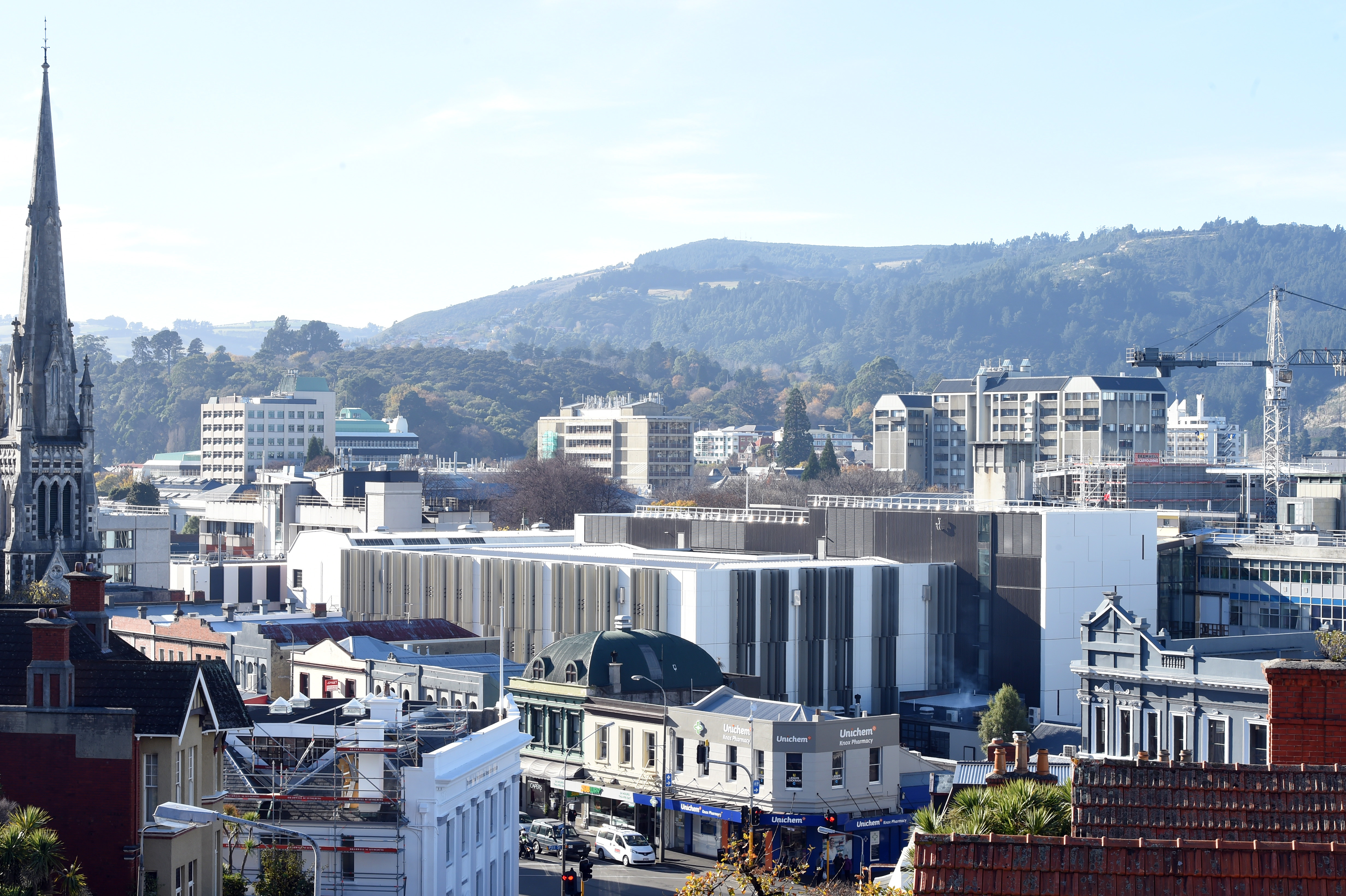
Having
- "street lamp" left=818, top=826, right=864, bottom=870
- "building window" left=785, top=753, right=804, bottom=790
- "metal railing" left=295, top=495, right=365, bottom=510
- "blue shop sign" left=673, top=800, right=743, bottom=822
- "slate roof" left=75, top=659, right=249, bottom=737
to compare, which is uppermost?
"slate roof" left=75, top=659, right=249, bottom=737

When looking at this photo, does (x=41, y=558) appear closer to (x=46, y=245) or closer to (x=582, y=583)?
(x=46, y=245)

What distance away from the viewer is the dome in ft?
262

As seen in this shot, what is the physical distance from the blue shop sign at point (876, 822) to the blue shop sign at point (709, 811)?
438 cm

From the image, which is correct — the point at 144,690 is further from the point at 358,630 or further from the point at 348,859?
the point at 358,630

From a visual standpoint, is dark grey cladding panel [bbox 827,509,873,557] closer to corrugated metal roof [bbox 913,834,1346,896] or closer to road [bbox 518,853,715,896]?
road [bbox 518,853,715,896]

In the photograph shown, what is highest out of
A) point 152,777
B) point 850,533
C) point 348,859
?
point 850,533

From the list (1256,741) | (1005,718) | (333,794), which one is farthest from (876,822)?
(333,794)

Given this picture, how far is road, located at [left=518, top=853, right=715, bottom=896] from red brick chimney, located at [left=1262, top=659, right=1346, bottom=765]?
3661cm

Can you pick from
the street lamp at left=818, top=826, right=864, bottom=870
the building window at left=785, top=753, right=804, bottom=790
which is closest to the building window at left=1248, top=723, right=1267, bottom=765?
the street lamp at left=818, top=826, right=864, bottom=870

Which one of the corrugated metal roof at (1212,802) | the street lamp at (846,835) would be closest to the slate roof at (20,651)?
the corrugated metal roof at (1212,802)

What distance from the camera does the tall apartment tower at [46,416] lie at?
126m

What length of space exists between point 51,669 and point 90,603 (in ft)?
25.5

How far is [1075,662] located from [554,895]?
31.0m

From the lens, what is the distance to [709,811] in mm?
72875
